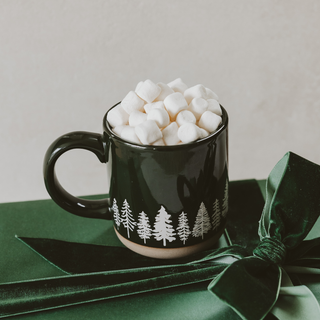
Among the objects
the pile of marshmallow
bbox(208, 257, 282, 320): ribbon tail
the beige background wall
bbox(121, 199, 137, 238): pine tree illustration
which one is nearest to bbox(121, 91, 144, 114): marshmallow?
the pile of marshmallow

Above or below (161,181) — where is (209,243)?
below

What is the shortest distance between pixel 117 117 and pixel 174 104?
3.2 inches

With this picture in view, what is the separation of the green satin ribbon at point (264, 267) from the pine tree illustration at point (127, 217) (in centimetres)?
6

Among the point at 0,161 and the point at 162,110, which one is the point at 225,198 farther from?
the point at 0,161

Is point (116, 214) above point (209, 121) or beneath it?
beneath

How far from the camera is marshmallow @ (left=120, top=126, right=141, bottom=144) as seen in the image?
1.65 feet

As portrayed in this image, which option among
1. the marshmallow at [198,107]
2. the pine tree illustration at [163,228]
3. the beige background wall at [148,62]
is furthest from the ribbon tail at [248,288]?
the beige background wall at [148,62]

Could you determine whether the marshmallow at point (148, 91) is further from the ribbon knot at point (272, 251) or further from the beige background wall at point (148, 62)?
the beige background wall at point (148, 62)

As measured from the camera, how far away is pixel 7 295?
0.52 m

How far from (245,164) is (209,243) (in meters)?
0.82

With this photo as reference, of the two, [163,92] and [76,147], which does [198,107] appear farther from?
[76,147]

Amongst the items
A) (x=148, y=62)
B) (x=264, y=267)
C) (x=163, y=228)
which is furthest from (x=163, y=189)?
(x=148, y=62)

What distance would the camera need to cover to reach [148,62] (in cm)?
110

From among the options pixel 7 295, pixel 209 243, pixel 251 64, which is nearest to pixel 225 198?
pixel 209 243
